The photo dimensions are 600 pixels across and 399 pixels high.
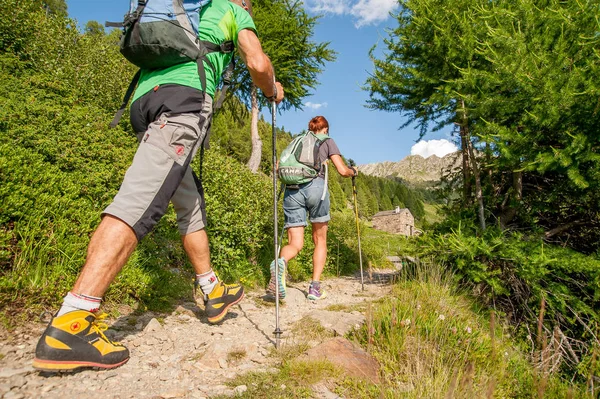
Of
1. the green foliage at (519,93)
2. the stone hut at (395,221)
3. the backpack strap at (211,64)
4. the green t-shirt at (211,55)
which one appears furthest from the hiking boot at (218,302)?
the stone hut at (395,221)

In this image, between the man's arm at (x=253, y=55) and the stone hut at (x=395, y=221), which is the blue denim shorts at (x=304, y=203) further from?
the stone hut at (x=395, y=221)

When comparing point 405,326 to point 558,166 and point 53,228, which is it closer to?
point 558,166

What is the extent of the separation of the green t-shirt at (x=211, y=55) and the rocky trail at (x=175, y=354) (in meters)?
1.68

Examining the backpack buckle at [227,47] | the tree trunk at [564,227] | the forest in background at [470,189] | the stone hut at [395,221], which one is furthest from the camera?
the stone hut at [395,221]

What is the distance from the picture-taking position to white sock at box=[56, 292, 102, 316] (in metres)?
1.73

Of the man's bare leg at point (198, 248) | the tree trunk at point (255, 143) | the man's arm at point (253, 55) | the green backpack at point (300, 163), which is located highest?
the tree trunk at point (255, 143)

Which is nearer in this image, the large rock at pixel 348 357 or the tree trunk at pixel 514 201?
the large rock at pixel 348 357

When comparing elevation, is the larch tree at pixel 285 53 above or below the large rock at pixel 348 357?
above

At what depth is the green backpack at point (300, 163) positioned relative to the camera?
13.9 feet

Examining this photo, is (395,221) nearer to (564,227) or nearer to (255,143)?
(255,143)

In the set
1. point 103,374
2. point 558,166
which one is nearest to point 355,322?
point 103,374

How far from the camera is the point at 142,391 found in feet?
5.74

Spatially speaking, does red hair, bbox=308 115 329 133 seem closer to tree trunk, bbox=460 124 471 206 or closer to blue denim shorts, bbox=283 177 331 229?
blue denim shorts, bbox=283 177 331 229

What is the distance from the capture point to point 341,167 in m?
Answer: 4.68
